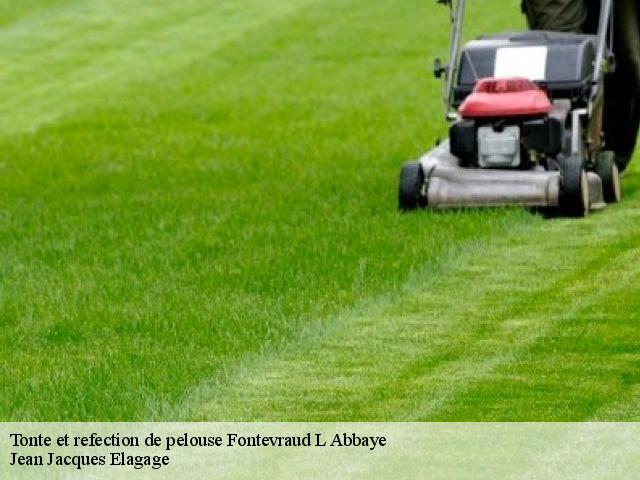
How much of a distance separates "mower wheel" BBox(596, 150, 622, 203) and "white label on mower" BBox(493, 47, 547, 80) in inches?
23.0

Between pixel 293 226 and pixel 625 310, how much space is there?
2.48 metres

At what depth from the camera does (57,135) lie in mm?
14734

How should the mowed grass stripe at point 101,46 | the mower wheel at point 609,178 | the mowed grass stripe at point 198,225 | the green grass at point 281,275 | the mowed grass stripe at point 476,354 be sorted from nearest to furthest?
the mowed grass stripe at point 476,354
the green grass at point 281,275
the mowed grass stripe at point 198,225
the mower wheel at point 609,178
the mowed grass stripe at point 101,46

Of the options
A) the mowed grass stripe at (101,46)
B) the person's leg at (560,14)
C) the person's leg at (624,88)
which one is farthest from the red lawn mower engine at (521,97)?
the mowed grass stripe at (101,46)

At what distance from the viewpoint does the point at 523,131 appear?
1027 centimetres

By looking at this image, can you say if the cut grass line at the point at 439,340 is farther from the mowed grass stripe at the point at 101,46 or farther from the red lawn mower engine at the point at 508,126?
the mowed grass stripe at the point at 101,46

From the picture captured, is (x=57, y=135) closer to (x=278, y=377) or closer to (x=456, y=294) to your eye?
(x=456, y=294)

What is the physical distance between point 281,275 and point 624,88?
3555 millimetres

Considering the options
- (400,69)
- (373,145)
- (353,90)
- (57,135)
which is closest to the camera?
(373,145)

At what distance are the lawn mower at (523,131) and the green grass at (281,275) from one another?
156 mm

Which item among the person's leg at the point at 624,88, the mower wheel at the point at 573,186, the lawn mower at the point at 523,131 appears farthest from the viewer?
the person's leg at the point at 624,88

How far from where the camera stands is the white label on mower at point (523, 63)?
1053 cm

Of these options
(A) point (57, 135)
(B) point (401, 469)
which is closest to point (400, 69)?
(A) point (57, 135)

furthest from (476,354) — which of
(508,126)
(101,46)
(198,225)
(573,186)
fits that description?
(101,46)
